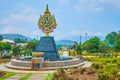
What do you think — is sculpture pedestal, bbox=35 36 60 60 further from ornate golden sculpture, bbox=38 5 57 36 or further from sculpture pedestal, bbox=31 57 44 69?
sculpture pedestal, bbox=31 57 44 69

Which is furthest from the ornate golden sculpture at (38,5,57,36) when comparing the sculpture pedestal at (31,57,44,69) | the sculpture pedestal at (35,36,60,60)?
the sculpture pedestal at (31,57,44,69)

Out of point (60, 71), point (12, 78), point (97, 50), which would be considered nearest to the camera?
point (60, 71)

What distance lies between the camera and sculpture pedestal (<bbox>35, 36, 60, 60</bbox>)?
36.0m

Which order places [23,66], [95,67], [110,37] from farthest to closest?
[110,37]
[23,66]
[95,67]

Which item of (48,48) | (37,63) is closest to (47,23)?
(48,48)

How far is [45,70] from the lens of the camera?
29516 mm

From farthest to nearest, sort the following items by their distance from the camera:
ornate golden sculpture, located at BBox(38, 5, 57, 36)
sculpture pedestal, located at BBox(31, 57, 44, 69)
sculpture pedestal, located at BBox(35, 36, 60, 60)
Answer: ornate golden sculpture, located at BBox(38, 5, 57, 36) < sculpture pedestal, located at BBox(35, 36, 60, 60) < sculpture pedestal, located at BBox(31, 57, 44, 69)

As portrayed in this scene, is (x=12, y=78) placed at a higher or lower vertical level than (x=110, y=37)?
lower

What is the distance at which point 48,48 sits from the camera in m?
36.5

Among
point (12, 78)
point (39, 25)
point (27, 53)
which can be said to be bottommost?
point (12, 78)

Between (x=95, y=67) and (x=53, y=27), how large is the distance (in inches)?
537

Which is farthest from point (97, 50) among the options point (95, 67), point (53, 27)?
point (95, 67)

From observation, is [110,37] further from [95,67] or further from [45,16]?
[95,67]

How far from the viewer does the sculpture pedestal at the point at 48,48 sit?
35969 mm
